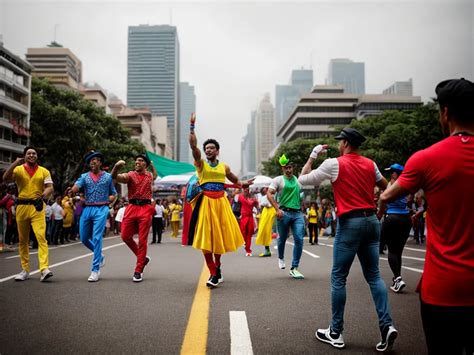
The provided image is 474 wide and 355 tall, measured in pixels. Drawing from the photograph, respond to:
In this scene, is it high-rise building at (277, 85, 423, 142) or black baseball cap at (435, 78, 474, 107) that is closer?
black baseball cap at (435, 78, 474, 107)

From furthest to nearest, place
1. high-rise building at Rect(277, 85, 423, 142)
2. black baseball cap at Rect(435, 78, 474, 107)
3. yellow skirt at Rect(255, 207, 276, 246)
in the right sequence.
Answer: high-rise building at Rect(277, 85, 423, 142) → yellow skirt at Rect(255, 207, 276, 246) → black baseball cap at Rect(435, 78, 474, 107)

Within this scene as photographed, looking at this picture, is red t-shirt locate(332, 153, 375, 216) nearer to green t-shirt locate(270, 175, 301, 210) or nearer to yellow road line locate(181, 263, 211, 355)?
yellow road line locate(181, 263, 211, 355)

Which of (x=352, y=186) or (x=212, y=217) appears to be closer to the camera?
(x=352, y=186)

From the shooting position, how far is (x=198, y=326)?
4.13 metres

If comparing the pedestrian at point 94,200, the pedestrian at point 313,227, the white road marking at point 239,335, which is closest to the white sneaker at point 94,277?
the pedestrian at point 94,200

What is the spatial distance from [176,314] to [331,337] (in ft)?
5.68

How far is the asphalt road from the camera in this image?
11.8ft

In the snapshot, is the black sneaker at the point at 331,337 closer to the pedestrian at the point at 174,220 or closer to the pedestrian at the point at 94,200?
the pedestrian at the point at 94,200

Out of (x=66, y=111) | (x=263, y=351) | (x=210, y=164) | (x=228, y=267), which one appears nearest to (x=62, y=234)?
(x=228, y=267)

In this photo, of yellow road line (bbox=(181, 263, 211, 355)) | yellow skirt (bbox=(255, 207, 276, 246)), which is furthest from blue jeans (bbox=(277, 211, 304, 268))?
yellow skirt (bbox=(255, 207, 276, 246))

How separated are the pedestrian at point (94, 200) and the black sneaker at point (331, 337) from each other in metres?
4.61

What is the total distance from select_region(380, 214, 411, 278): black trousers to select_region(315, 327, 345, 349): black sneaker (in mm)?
3216

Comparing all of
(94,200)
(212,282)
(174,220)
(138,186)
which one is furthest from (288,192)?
(174,220)

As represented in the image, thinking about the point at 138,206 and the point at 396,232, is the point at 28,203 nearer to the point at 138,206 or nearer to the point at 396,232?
the point at 138,206
